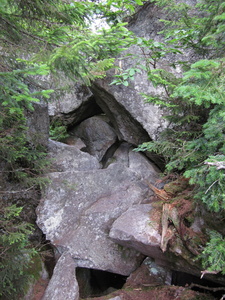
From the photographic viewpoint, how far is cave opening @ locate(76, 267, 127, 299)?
551 centimetres

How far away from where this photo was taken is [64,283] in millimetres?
4730

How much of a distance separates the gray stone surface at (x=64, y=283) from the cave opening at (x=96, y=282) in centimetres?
69

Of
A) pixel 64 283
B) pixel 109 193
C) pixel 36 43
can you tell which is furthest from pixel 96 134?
pixel 64 283

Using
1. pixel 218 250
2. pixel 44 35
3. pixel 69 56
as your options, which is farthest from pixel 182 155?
pixel 44 35

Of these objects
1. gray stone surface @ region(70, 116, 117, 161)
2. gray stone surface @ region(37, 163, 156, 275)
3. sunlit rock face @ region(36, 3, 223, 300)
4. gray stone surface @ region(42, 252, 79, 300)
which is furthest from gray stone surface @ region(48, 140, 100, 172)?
gray stone surface @ region(42, 252, 79, 300)

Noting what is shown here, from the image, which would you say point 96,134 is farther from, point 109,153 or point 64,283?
point 64,283

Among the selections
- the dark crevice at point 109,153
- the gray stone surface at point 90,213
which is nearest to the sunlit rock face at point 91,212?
the gray stone surface at point 90,213

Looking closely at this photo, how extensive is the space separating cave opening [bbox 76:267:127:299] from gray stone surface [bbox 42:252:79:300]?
2.28 ft

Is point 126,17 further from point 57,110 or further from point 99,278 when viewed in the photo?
point 99,278

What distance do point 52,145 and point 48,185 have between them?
1685 mm

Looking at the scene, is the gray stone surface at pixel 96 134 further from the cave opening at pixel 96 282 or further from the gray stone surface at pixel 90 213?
the cave opening at pixel 96 282

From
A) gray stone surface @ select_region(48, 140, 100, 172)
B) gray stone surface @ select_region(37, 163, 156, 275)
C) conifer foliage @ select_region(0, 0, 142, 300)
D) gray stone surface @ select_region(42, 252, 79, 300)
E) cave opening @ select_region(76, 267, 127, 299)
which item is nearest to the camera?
conifer foliage @ select_region(0, 0, 142, 300)

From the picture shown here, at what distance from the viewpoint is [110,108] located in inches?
324

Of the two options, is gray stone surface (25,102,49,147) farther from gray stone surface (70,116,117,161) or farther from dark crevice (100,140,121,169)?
dark crevice (100,140,121,169)
